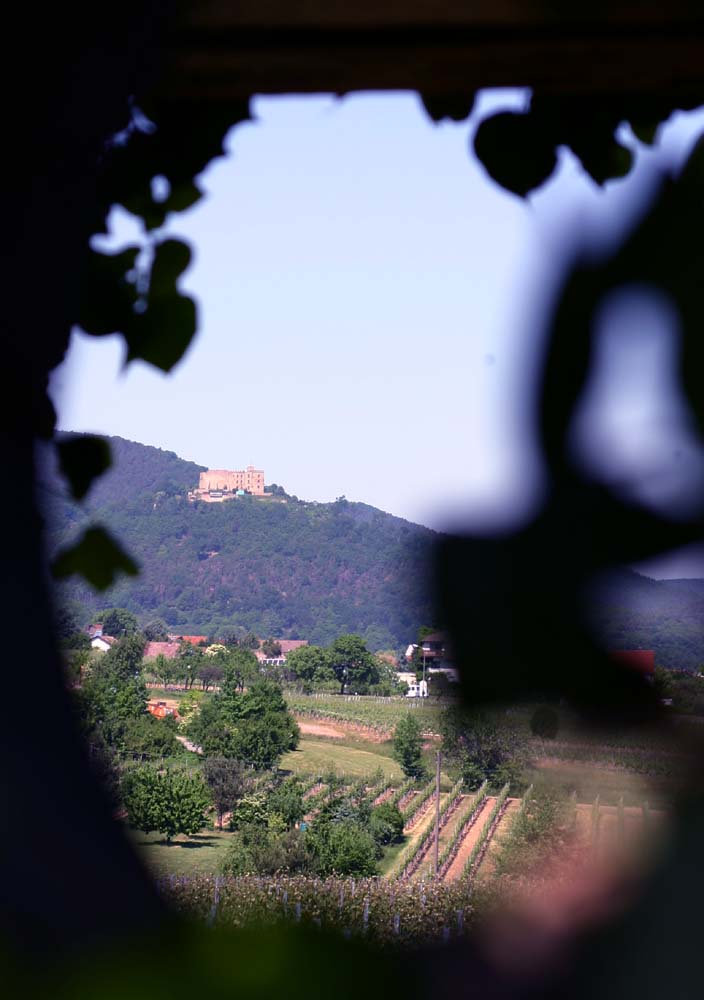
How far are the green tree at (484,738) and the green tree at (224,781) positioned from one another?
15.6 meters

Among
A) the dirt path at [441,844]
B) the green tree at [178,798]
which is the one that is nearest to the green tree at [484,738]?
the green tree at [178,798]

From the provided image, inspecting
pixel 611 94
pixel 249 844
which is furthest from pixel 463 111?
pixel 249 844

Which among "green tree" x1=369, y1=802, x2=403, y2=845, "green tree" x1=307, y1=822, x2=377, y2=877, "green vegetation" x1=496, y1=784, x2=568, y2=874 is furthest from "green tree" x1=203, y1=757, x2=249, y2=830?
"green vegetation" x1=496, y1=784, x2=568, y2=874

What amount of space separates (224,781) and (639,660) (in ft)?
54.1

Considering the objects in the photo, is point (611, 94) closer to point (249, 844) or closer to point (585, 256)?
point (585, 256)

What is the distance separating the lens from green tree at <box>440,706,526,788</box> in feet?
0.45

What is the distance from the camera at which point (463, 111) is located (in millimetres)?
340

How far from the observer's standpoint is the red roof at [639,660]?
0.41 ft

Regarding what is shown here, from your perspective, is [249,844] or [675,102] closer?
[675,102]

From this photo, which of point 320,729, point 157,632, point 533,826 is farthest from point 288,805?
point 533,826

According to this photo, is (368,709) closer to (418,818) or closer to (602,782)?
(418,818)

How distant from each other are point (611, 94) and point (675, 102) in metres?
0.03

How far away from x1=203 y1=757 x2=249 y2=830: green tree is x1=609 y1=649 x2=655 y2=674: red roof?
617 inches

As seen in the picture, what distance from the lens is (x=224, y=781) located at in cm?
1576
